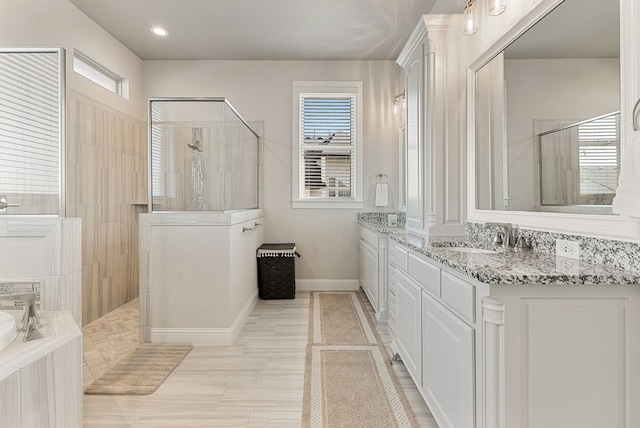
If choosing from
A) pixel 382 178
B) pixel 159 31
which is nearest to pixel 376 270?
pixel 382 178

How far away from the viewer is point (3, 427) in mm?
1158

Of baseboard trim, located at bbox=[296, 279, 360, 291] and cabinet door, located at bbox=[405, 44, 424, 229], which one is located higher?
cabinet door, located at bbox=[405, 44, 424, 229]

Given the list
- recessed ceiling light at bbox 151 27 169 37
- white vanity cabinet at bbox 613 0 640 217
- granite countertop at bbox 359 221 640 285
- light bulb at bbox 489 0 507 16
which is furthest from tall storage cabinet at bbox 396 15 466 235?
recessed ceiling light at bbox 151 27 169 37

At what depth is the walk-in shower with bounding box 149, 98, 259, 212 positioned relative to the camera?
294 centimetres

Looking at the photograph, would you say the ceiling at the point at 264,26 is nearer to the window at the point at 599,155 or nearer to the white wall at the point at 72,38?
the white wall at the point at 72,38

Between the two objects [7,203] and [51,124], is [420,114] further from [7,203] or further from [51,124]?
[7,203]

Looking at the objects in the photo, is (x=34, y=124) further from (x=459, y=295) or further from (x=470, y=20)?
(x=470, y=20)

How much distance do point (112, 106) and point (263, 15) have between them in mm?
1898

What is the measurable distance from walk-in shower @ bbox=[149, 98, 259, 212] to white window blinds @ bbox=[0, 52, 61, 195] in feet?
3.22

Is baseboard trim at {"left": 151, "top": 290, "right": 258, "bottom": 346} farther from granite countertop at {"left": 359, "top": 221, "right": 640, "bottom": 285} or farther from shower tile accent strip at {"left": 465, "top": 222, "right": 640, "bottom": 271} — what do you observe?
shower tile accent strip at {"left": 465, "top": 222, "right": 640, "bottom": 271}

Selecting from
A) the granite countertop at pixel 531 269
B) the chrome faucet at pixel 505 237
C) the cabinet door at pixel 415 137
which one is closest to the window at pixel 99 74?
the cabinet door at pixel 415 137

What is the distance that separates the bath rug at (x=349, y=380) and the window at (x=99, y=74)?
10.8 feet

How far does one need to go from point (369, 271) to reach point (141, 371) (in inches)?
88.9

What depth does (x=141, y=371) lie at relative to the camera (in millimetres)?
2391
